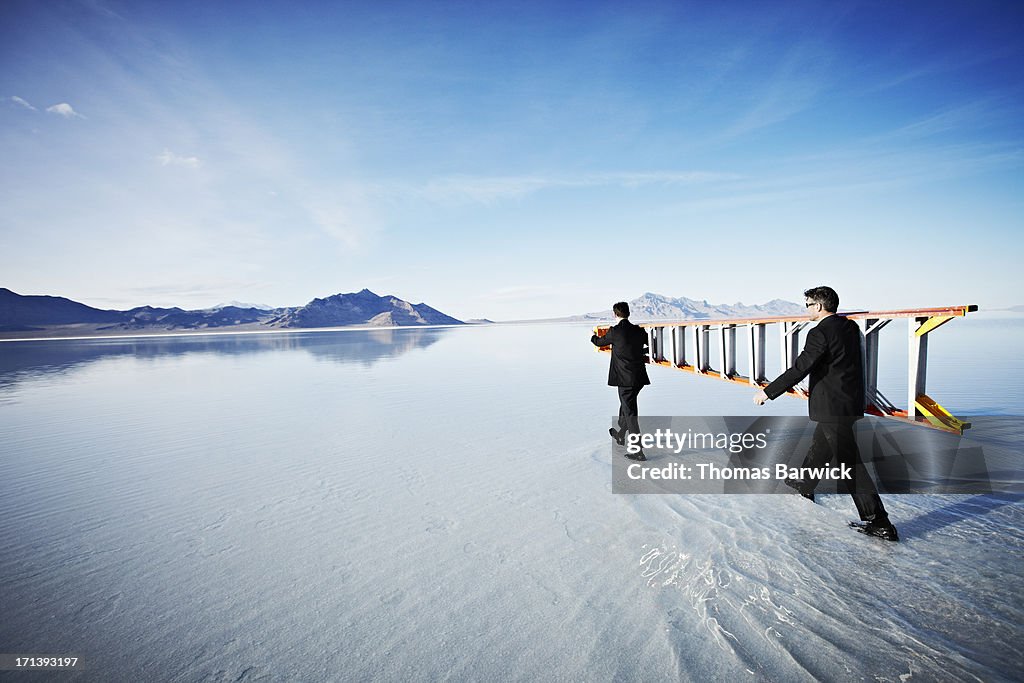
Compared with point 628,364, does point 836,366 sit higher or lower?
higher

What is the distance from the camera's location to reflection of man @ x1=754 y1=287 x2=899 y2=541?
177 inches

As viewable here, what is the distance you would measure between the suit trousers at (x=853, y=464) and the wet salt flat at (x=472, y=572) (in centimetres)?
31

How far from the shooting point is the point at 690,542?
16.0 feet

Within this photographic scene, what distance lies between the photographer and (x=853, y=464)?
4.56 meters

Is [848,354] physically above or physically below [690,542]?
above

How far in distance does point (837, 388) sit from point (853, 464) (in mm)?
766

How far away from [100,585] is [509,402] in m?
9.73

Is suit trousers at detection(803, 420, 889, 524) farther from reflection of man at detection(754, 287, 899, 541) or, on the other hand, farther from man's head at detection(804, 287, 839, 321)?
man's head at detection(804, 287, 839, 321)

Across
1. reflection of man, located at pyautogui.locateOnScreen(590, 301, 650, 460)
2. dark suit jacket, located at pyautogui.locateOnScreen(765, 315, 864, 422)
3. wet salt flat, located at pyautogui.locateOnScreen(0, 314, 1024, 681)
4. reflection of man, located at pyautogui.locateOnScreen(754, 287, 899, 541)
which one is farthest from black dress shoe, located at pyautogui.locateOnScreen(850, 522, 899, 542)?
reflection of man, located at pyautogui.locateOnScreen(590, 301, 650, 460)

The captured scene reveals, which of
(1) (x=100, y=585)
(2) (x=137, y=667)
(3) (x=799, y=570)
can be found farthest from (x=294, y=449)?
(3) (x=799, y=570)

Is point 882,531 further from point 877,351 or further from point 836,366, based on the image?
point 877,351

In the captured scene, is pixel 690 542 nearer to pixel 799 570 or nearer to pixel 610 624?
pixel 799 570

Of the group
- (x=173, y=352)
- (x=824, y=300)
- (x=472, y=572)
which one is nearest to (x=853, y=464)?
(x=824, y=300)

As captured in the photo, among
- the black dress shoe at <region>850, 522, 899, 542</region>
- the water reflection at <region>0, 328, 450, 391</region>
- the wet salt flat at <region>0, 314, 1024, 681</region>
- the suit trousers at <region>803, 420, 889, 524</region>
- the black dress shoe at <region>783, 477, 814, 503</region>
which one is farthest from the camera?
the water reflection at <region>0, 328, 450, 391</region>
